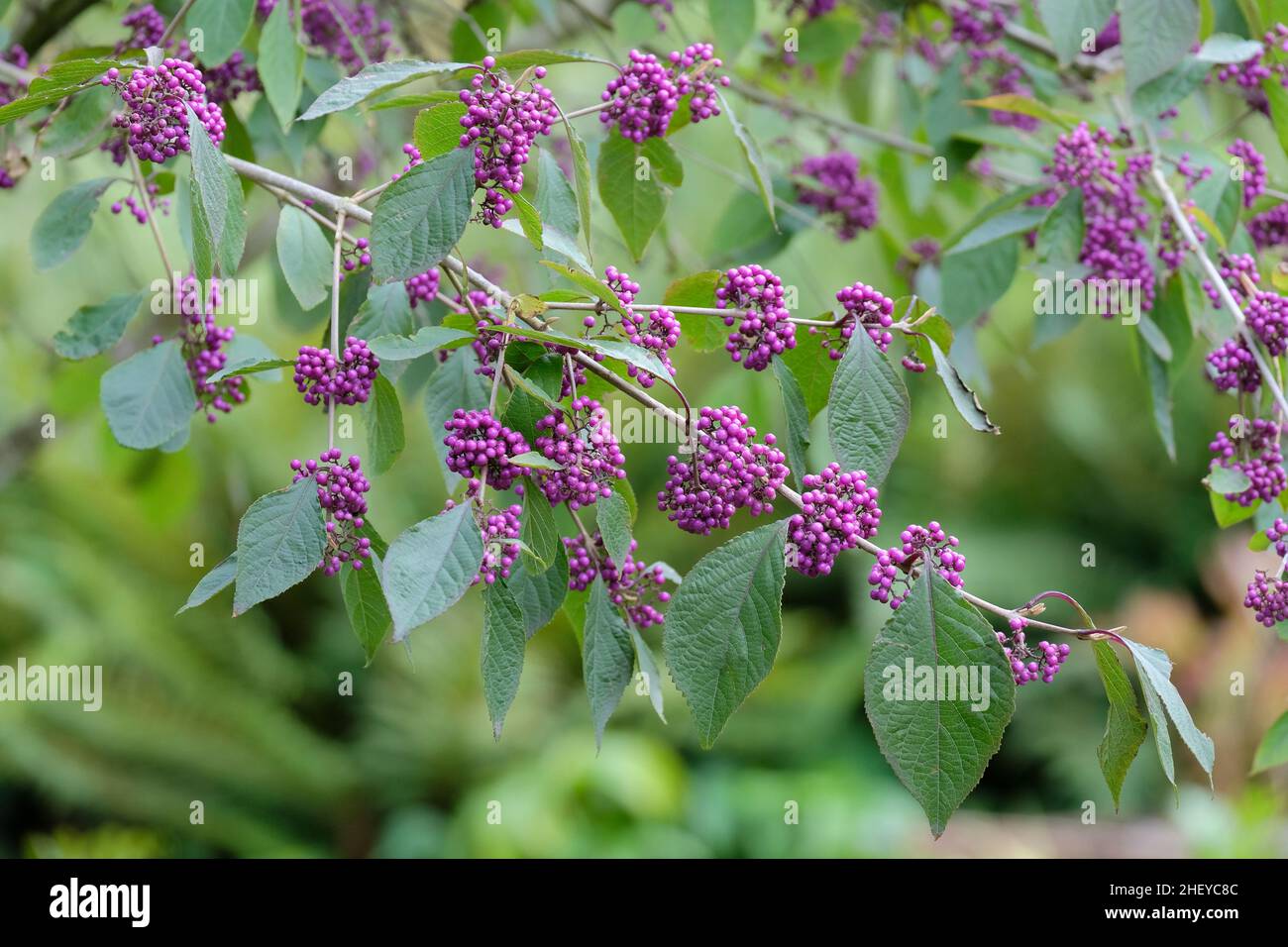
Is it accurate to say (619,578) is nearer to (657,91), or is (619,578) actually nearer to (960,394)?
(960,394)

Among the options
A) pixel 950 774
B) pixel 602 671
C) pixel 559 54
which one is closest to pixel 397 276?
pixel 559 54

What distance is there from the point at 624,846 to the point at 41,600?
272 centimetres

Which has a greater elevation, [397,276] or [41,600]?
[41,600]

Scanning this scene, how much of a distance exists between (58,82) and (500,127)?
34 cm

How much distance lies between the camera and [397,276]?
90 cm

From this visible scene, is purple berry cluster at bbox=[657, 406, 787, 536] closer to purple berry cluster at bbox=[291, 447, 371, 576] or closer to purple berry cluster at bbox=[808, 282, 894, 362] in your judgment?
purple berry cluster at bbox=[808, 282, 894, 362]

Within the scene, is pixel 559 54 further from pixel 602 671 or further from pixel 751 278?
pixel 602 671

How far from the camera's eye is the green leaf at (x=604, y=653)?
3.39 ft

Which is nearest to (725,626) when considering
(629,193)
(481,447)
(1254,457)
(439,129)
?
(481,447)

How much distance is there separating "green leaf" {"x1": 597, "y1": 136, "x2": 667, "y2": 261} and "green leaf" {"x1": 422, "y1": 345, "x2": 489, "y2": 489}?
0.27m

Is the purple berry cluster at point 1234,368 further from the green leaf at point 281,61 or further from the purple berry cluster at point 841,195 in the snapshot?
the green leaf at point 281,61

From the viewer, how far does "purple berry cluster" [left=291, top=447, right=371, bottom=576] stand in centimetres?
94

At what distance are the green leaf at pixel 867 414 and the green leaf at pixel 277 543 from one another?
41cm

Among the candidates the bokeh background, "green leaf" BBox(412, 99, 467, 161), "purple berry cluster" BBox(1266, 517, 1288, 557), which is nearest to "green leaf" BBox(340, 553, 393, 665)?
"green leaf" BBox(412, 99, 467, 161)
